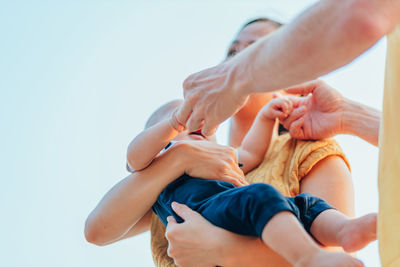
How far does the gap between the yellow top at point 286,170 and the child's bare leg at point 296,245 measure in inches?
26.7

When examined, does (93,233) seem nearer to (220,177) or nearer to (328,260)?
(220,177)

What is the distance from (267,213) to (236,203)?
121 mm

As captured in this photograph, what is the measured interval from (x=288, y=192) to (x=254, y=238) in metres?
0.53

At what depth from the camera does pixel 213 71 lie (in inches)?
42.6

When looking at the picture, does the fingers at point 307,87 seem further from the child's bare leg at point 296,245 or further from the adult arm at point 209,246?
the child's bare leg at point 296,245

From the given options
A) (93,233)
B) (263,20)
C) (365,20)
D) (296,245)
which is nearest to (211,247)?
(296,245)

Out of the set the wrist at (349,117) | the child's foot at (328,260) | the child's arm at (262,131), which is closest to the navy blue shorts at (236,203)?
the child's foot at (328,260)

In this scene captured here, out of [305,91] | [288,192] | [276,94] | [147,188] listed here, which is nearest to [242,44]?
[276,94]

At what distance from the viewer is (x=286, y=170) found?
67.2 inches

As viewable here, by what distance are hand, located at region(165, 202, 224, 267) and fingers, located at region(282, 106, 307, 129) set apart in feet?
2.42

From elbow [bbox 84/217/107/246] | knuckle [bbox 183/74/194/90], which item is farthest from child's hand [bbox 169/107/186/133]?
elbow [bbox 84/217/107/246]

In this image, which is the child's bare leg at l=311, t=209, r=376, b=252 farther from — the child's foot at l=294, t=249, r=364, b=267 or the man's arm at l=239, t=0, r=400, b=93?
the man's arm at l=239, t=0, r=400, b=93

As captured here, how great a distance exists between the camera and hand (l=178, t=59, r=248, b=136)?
101 cm

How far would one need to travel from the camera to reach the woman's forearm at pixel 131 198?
1.41 m
